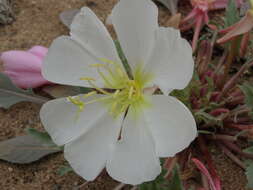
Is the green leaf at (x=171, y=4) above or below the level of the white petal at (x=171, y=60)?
below

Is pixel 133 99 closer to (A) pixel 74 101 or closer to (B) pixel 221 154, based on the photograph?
(A) pixel 74 101

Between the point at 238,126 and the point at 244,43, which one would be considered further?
the point at 244,43

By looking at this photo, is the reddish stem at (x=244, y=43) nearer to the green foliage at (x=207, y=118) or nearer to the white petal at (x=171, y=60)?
the green foliage at (x=207, y=118)

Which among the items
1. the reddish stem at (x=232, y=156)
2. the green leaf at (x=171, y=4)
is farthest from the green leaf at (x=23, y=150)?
the green leaf at (x=171, y=4)

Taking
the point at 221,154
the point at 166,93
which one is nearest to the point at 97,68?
the point at 166,93

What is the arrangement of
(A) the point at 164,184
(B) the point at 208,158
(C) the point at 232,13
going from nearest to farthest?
(A) the point at 164,184
(B) the point at 208,158
(C) the point at 232,13

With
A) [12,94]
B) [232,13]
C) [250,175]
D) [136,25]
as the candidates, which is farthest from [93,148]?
[232,13]

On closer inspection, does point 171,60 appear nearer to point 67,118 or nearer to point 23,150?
point 67,118
